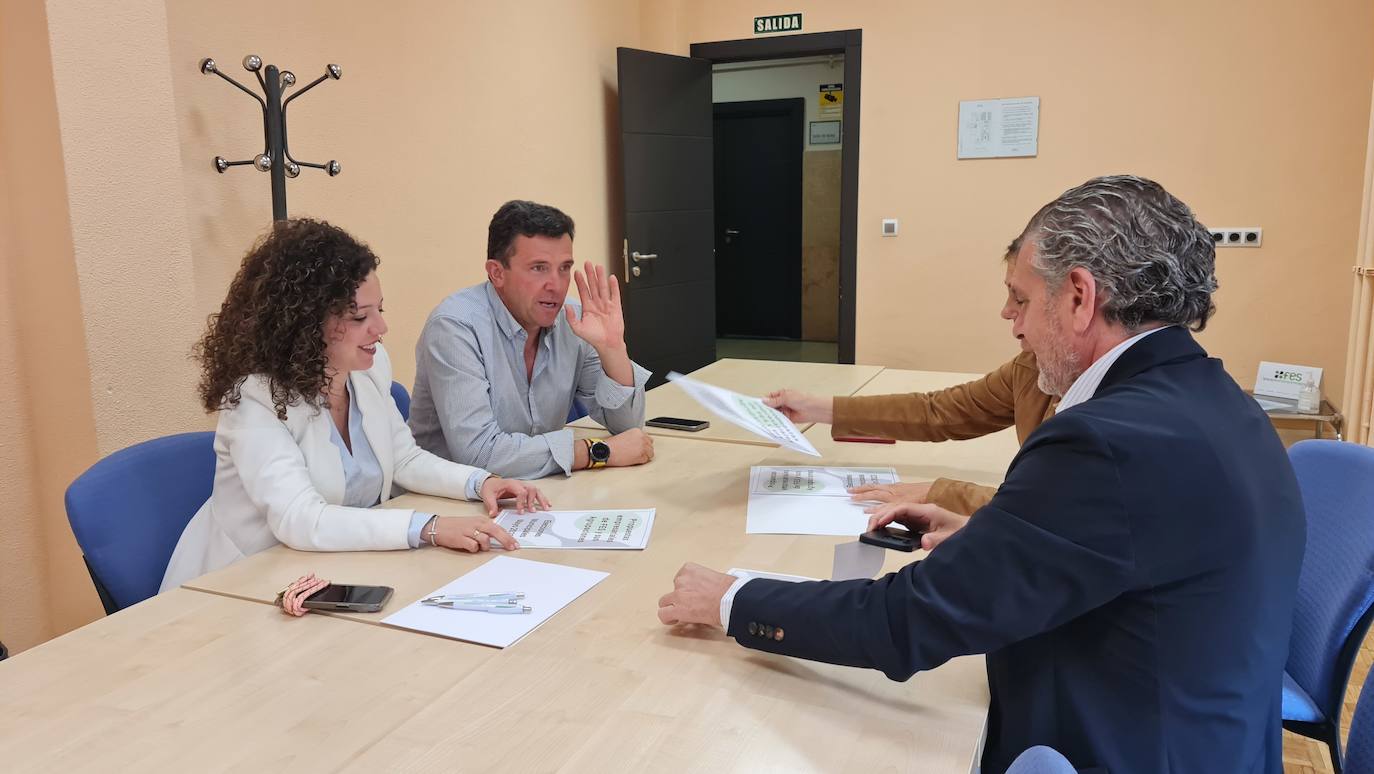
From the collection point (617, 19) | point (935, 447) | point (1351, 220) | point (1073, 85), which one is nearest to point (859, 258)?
point (1073, 85)

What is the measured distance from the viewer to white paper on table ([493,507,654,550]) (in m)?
1.60

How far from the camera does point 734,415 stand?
180 centimetres

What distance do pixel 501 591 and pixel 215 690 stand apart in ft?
1.35

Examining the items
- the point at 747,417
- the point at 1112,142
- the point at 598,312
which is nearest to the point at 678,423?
the point at 598,312

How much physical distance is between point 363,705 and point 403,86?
3.14 m

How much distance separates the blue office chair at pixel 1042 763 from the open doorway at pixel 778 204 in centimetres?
686

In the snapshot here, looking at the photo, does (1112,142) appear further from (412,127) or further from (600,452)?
(600,452)

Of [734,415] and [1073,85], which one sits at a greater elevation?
[1073,85]

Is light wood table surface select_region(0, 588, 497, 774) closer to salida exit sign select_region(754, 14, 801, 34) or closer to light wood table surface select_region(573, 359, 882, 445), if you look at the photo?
light wood table surface select_region(573, 359, 882, 445)

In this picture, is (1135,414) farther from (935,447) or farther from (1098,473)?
(935,447)

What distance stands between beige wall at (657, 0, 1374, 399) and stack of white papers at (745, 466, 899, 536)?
128 inches

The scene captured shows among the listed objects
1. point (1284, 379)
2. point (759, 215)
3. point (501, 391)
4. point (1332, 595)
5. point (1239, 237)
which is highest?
point (759, 215)

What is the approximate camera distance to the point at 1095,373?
3.60 ft

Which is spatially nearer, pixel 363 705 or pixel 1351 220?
pixel 363 705
